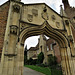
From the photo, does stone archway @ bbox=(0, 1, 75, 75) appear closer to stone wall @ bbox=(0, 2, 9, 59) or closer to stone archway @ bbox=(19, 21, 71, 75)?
stone archway @ bbox=(19, 21, 71, 75)

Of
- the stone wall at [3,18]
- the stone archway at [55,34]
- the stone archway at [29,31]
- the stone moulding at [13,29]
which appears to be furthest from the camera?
the stone archway at [55,34]

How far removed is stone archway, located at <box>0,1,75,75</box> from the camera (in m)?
3.17

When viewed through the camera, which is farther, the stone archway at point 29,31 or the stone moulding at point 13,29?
the stone moulding at point 13,29

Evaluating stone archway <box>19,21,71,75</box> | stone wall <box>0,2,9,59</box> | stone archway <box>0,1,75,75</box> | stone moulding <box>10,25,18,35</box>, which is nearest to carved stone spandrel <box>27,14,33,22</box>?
stone archway <box>0,1,75,75</box>

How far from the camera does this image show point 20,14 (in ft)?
14.4

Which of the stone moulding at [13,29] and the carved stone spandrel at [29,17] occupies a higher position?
Answer: the carved stone spandrel at [29,17]

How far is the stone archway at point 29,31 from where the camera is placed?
317 centimetres

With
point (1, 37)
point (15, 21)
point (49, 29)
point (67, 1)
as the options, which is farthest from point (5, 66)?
point (67, 1)

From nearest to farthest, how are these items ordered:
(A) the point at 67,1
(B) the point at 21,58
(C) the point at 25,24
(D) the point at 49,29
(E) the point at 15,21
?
(B) the point at 21,58, (E) the point at 15,21, (C) the point at 25,24, (D) the point at 49,29, (A) the point at 67,1

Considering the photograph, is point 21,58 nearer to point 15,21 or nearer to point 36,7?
point 15,21

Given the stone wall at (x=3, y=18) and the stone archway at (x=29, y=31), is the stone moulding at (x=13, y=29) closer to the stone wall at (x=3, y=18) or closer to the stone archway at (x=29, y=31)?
the stone archway at (x=29, y=31)

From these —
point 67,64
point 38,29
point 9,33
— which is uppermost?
point 38,29

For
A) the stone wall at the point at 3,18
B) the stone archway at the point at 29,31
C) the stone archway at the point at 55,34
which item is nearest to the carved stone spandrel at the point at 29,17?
the stone archway at the point at 29,31

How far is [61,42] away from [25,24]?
3114 millimetres
